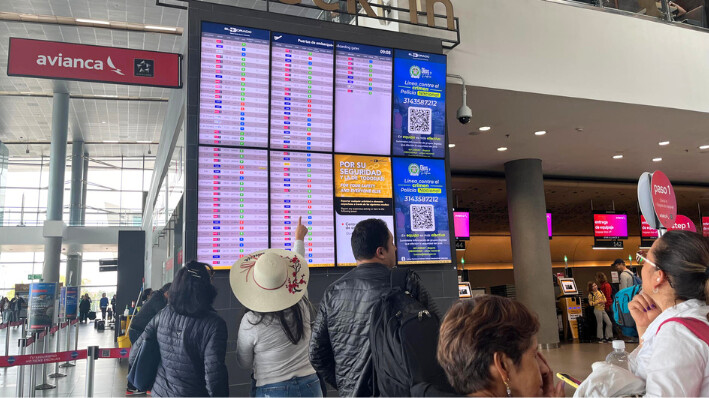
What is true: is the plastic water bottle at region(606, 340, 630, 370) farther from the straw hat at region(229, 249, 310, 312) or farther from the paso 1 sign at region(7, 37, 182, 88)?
the paso 1 sign at region(7, 37, 182, 88)

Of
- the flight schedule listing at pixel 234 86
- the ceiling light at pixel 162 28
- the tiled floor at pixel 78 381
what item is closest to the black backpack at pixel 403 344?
the flight schedule listing at pixel 234 86

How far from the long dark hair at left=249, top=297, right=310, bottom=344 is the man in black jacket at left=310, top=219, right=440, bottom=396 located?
0.14 m

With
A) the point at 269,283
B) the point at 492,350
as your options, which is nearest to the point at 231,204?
the point at 269,283

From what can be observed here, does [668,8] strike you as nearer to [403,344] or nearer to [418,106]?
[418,106]

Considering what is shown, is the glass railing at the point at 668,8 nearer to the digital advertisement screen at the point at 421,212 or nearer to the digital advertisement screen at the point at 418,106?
the digital advertisement screen at the point at 418,106

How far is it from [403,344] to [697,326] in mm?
852

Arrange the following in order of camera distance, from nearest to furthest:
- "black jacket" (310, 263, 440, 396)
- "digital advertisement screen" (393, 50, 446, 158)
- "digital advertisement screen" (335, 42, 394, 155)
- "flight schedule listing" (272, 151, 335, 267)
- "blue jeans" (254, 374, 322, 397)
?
"black jacket" (310, 263, 440, 396)
"blue jeans" (254, 374, 322, 397)
"flight schedule listing" (272, 151, 335, 267)
"digital advertisement screen" (335, 42, 394, 155)
"digital advertisement screen" (393, 50, 446, 158)

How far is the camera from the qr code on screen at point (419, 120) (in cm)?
515

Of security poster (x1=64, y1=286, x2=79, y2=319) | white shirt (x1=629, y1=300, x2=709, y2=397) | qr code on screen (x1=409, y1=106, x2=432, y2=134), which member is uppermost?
qr code on screen (x1=409, y1=106, x2=432, y2=134)

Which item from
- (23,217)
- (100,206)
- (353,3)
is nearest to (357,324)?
(353,3)

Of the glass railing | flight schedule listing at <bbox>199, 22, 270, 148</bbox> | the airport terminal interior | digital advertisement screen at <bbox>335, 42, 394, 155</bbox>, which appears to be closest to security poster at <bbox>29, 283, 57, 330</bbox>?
the airport terminal interior

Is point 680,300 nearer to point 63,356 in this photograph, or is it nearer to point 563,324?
point 63,356

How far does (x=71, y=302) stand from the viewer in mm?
9891

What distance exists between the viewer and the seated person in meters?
1.22
